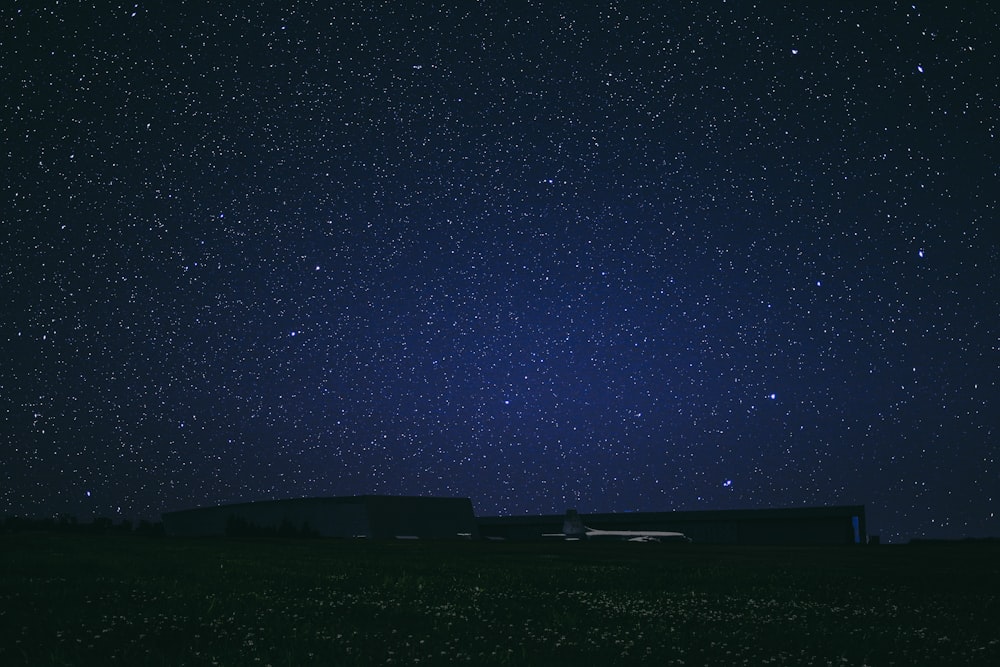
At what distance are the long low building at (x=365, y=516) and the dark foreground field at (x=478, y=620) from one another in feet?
230

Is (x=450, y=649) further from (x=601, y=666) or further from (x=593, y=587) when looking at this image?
(x=593, y=587)

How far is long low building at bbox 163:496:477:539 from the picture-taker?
283 ft

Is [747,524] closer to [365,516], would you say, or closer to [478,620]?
[365,516]

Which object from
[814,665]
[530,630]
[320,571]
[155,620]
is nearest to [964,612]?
[814,665]

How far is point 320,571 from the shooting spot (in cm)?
1934

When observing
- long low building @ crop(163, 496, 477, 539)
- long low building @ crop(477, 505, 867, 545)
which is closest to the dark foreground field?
long low building @ crop(477, 505, 867, 545)

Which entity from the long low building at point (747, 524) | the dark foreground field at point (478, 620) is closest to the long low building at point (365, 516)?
the long low building at point (747, 524)

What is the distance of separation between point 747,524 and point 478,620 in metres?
69.3

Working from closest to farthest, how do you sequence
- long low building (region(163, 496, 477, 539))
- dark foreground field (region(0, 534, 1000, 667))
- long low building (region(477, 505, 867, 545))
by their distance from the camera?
dark foreground field (region(0, 534, 1000, 667)), long low building (region(477, 505, 867, 545)), long low building (region(163, 496, 477, 539))

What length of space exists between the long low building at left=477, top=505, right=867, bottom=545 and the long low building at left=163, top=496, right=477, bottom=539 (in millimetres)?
8636

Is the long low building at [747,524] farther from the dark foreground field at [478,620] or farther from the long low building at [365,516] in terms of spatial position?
the dark foreground field at [478,620]

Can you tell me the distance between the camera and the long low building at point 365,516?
283 ft

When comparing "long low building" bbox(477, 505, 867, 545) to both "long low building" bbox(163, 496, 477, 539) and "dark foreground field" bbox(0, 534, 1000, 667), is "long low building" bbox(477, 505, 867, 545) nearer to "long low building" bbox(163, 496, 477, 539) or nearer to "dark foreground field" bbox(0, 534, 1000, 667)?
"long low building" bbox(163, 496, 477, 539)

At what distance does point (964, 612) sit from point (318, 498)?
84101mm
